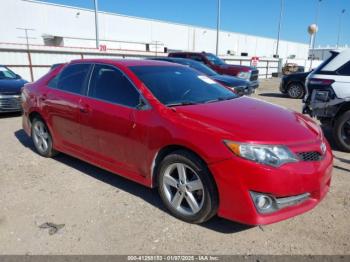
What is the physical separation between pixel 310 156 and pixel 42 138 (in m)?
4.08

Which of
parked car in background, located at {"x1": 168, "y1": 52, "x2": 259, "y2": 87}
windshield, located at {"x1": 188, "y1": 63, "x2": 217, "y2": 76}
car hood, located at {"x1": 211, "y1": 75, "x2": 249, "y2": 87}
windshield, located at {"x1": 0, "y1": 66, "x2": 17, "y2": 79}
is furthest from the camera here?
parked car in background, located at {"x1": 168, "y1": 52, "x2": 259, "y2": 87}

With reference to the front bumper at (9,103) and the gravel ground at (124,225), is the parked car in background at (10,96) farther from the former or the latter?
the gravel ground at (124,225)

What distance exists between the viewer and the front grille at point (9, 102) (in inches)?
349

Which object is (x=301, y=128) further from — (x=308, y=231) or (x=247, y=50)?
(x=247, y=50)

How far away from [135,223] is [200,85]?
1941mm

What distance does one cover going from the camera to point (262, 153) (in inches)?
111

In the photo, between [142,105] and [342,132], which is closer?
[142,105]

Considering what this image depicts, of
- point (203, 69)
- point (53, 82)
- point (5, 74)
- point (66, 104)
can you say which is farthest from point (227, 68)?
point (66, 104)

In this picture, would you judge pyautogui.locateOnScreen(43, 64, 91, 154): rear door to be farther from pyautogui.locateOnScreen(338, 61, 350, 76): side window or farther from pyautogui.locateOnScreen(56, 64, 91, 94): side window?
pyautogui.locateOnScreen(338, 61, 350, 76): side window

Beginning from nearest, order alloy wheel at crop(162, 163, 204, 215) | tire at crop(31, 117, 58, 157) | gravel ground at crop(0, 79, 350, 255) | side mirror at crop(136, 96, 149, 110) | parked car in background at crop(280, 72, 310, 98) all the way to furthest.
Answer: gravel ground at crop(0, 79, 350, 255)
alloy wheel at crop(162, 163, 204, 215)
side mirror at crop(136, 96, 149, 110)
tire at crop(31, 117, 58, 157)
parked car in background at crop(280, 72, 310, 98)

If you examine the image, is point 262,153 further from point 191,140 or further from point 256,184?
point 191,140

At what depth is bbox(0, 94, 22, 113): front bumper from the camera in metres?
8.86

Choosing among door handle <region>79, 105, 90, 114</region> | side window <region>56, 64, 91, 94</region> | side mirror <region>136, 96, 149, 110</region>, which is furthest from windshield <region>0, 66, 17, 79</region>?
side mirror <region>136, 96, 149, 110</region>

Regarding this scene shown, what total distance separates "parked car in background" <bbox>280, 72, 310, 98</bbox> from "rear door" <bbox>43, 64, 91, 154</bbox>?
1133 centimetres
